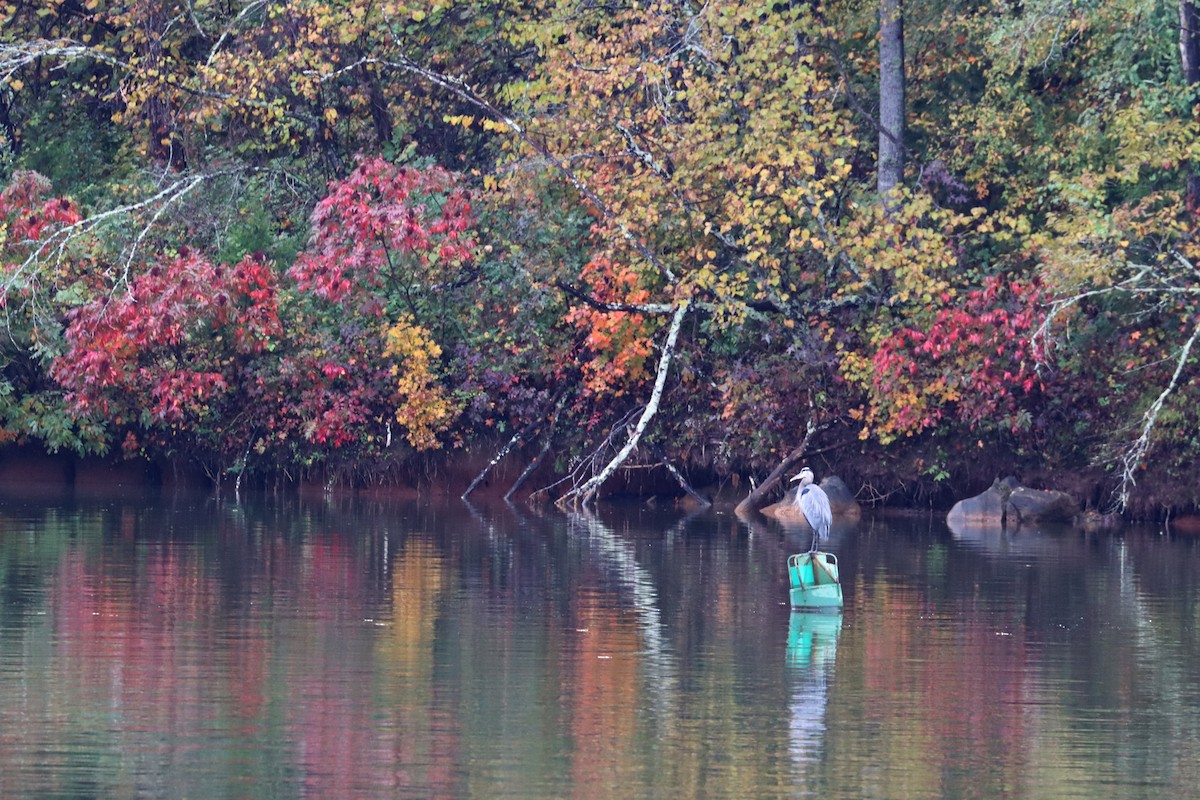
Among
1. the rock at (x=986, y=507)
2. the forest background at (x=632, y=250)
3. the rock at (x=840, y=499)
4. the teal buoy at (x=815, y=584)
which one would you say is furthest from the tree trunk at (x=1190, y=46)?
the teal buoy at (x=815, y=584)

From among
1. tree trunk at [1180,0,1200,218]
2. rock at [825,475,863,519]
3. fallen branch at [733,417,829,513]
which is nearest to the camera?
tree trunk at [1180,0,1200,218]

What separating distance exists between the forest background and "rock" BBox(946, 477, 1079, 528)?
0.62m

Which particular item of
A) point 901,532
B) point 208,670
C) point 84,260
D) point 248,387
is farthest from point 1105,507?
point 208,670

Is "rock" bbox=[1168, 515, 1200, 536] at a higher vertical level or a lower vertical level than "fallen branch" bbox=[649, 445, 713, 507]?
lower

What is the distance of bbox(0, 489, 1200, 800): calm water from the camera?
9.66m

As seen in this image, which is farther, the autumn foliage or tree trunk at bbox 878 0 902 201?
tree trunk at bbox 878 0 902 201

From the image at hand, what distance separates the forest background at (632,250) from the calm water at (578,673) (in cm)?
552

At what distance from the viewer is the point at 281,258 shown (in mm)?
31500

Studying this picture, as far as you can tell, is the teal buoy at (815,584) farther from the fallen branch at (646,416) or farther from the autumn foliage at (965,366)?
the fallen branch at (646,416)

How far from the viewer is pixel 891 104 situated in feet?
93.9

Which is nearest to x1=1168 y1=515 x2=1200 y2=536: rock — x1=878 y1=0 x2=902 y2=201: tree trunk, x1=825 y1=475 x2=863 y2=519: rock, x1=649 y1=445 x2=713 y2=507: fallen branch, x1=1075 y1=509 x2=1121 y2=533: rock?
x1=1075 y1=509 x2=1121 y2=533: rock

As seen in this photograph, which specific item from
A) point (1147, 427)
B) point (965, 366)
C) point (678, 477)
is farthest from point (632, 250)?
point (1147, 427)

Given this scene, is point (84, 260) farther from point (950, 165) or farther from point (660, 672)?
point (660, 672)

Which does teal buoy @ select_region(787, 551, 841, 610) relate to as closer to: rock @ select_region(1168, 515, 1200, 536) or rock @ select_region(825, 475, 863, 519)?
rock @ select_region(1168, 515, 1200, 536)
